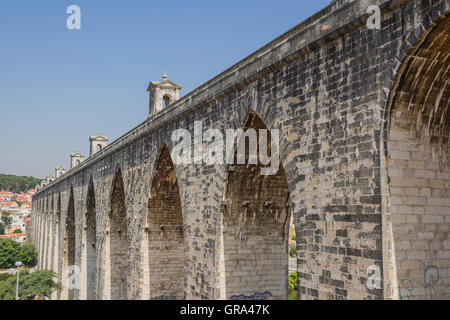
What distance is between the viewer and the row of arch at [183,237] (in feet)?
36.3

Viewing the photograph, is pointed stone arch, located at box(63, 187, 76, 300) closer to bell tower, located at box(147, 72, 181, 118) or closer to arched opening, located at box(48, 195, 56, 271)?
arched opening, located at box(48, 195, 56, 271)

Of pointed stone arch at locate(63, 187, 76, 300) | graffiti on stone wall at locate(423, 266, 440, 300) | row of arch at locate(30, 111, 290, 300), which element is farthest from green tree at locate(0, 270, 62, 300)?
graffiti on stone wall at locate(423, 266, 440, 300)

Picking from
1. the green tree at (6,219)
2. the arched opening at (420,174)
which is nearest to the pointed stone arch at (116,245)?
the arched opening at (420,174)

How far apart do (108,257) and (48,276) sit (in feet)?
55.4

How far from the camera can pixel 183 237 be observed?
16422 mm

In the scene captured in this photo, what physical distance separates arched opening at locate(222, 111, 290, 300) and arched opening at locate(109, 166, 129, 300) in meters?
9.54

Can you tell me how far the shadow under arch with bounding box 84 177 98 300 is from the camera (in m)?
25.1

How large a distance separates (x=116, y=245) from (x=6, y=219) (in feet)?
358

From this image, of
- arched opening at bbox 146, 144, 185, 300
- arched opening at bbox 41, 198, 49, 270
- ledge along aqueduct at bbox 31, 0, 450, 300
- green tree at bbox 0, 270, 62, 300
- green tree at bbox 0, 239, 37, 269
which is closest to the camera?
ledge along aqueduct at bbox 31, 0, 450, 300

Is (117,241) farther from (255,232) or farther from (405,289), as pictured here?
(405,289)

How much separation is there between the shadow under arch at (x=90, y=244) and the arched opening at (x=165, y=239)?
987 centimetres
